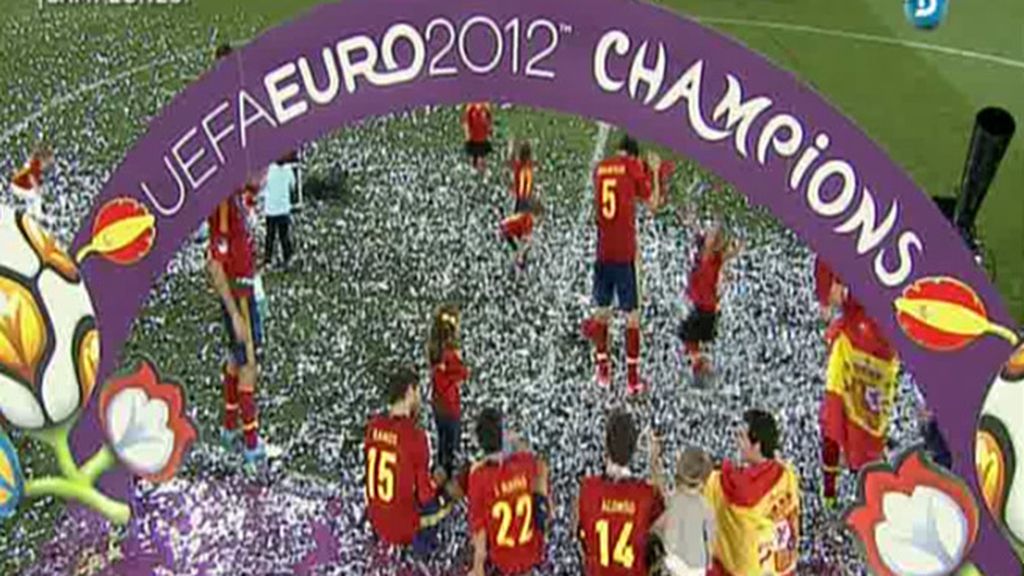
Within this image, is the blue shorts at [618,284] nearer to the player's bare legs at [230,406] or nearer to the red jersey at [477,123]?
the player's bare legs at [230,406]

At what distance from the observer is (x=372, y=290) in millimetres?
12359

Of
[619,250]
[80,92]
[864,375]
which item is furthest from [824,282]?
→ [80,92]

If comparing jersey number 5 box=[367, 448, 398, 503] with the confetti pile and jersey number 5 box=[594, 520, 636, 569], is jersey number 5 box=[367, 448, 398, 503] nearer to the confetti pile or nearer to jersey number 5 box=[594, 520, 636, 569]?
the confetti pile

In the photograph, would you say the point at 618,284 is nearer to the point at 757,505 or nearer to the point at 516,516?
the point at 516,516

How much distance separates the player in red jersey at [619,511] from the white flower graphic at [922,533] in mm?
1039

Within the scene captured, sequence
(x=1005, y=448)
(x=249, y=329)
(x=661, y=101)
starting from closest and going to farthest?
(x=1005, y=448), (x=661, y=101), (x=249, y=329)

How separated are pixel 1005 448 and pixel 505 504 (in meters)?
2.33

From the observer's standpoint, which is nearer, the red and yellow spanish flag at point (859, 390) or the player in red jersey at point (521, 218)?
the red and yellow spanish flag at point (859, 390)

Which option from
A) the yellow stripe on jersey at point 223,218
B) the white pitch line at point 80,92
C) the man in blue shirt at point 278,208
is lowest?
the yellow stripe on jersey at point 223,218

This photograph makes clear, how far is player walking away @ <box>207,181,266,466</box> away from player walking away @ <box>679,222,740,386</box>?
2708 mm

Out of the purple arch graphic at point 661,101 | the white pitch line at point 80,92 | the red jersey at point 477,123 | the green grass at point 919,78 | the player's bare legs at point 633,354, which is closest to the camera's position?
the purple arch graphic at point 661,101

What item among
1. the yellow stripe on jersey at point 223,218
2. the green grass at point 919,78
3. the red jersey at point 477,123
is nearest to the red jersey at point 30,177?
the red jersey at point 477,123

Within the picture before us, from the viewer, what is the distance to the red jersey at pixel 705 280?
10531 mm

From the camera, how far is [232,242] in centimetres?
961
